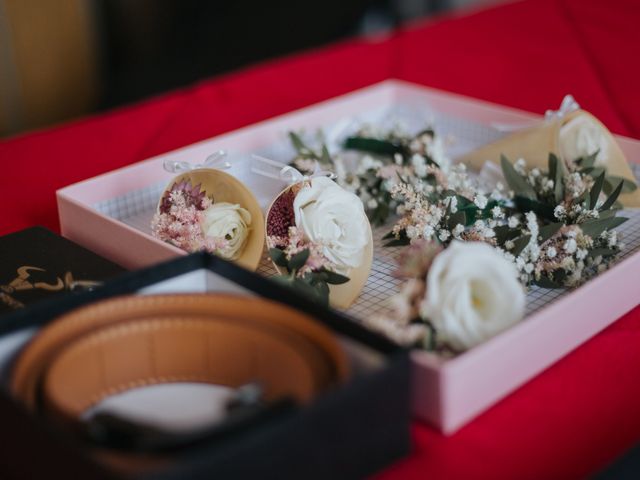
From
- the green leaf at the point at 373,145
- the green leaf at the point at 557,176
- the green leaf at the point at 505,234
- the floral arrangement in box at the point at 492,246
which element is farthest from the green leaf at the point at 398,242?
the green leaf at the point at 373,145

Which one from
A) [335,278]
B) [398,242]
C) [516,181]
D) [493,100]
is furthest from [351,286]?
[493,100]

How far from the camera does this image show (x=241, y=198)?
1.21m

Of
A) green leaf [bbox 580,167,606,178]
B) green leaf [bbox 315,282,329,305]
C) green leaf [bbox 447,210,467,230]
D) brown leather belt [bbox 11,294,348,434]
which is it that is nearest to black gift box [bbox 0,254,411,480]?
brown leather belt [bbox 11,294,348,434]

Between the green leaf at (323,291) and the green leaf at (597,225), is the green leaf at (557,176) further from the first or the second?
the green leaf at (323,291)

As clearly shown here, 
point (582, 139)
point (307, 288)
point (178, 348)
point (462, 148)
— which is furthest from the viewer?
point (462, 148)

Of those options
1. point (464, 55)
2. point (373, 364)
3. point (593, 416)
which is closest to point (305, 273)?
point (373, 364)

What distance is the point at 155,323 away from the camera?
895 mm

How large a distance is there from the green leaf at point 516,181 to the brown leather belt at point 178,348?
1.91ft

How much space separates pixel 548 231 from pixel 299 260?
0.36 m

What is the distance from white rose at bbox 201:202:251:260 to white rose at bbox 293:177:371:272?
112mm

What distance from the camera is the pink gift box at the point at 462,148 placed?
903 millimetres

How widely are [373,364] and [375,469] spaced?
0.36 ft

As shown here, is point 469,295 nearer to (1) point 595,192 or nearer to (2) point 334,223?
(2) point 334,223

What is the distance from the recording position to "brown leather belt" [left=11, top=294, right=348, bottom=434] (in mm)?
838
